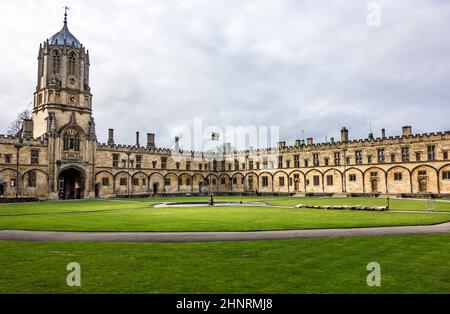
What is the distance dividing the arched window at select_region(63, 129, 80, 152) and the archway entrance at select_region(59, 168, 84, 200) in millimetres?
3083

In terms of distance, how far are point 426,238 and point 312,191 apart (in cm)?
4735

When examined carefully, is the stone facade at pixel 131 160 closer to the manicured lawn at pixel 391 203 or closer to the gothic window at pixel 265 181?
the gothic window at pixel 265 181

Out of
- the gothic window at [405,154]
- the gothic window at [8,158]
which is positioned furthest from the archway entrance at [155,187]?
the gothic window at [405,154]

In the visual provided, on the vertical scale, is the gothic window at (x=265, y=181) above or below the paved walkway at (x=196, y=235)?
above

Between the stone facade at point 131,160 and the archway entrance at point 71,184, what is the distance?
15 cm

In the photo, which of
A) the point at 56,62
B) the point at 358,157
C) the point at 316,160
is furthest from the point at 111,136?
the point at 358,157

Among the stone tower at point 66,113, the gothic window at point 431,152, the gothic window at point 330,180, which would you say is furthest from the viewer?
the gothic window at point 330,180

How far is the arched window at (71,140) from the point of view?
5033 centimetres

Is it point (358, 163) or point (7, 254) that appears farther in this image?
point (358, 163)

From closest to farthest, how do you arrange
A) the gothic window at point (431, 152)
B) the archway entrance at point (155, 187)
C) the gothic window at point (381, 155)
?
the gothic window at point (431, 152) → the gothic window at point (381, 155) → the archway entrance at point (155, 187)

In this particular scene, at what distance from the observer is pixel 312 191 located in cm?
5784

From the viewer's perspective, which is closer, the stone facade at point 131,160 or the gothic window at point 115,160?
the stone facade at point 131,160

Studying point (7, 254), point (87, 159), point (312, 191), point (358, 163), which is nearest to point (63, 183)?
point (87, 159)
